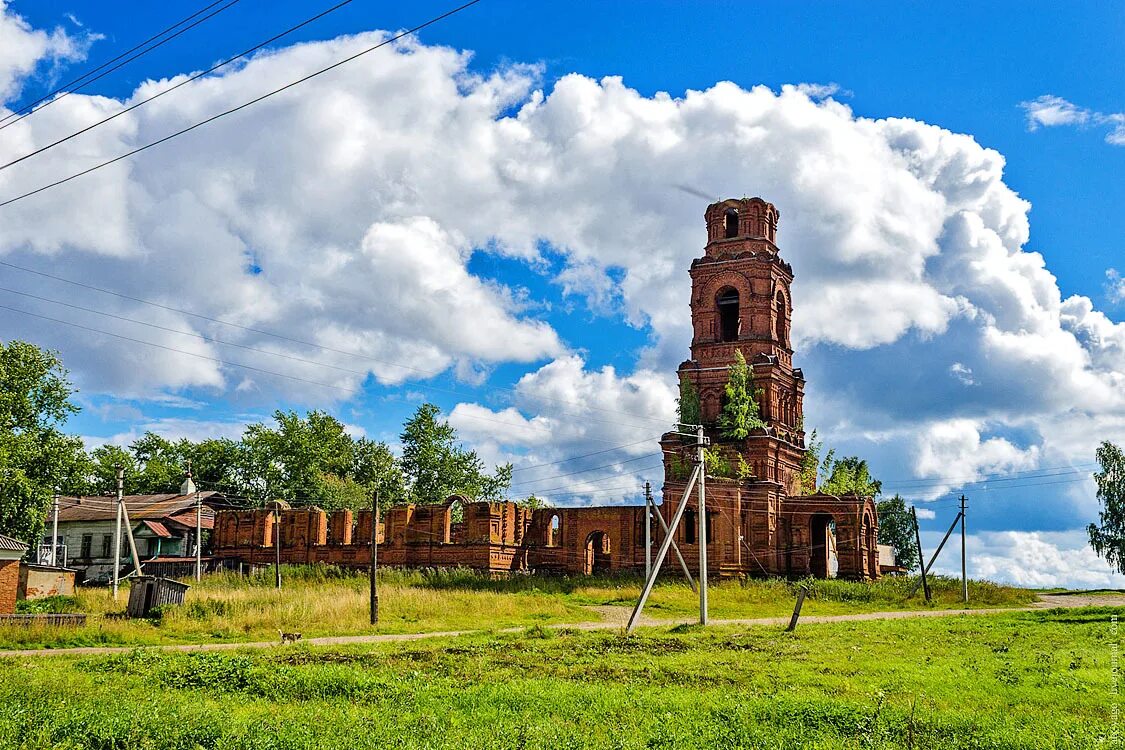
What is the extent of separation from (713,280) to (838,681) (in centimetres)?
3526

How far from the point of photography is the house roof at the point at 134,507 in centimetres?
5484

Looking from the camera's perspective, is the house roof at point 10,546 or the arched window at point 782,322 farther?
the arched window at point 782,322

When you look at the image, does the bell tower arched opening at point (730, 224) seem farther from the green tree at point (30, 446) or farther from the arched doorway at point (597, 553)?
the green tree at point (30, 446)

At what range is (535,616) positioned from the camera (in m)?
32.4

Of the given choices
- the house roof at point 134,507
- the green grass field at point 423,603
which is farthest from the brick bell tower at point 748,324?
the house roof at point 134,507

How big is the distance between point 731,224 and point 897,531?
31.9 m

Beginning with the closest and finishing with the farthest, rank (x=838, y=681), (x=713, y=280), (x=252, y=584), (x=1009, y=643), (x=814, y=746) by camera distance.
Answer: (x=814, y=746), (x=838, y=681), (x=1009, y=643), (x=252, y=584), (x=713, y=280)

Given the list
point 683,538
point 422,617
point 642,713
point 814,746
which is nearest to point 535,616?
point 422,617

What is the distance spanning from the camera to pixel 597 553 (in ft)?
164

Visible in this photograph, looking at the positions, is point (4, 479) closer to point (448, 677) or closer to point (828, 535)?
point (448, 677)

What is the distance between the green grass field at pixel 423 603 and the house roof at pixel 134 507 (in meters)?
9.35

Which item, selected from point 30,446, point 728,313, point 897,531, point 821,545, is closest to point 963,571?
point 821,545

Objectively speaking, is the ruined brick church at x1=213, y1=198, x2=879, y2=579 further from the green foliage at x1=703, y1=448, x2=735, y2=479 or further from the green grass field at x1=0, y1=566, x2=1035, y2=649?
the green grass field at x1=0, y1=566, x2=1035, y2=649

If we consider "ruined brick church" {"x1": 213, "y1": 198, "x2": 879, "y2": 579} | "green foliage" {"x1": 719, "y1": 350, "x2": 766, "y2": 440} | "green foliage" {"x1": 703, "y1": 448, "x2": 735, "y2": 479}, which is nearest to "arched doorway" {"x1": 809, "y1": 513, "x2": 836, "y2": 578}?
"ruined brick church" {"x1": 213, "y1": 198, "x2": 879, "y2": 579}
